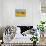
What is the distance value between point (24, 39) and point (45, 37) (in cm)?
73

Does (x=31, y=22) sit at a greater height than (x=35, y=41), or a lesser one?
greater

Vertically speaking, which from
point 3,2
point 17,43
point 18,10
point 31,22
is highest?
point 3,2

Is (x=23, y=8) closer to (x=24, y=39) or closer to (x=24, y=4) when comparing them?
(x=24, y=4)

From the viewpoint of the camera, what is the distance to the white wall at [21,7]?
474 centimetres

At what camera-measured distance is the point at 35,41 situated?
15.3ft

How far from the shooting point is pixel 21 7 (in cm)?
477

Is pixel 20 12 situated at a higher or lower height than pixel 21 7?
lower

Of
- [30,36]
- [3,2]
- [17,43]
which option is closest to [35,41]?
[30,36]

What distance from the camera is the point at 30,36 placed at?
467 cm

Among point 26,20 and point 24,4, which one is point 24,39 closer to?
point 26,20

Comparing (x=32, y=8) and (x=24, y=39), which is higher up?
(x=32, y=8)

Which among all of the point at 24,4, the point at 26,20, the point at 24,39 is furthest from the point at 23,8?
the point at 24,39

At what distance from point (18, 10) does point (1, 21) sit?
28.4 inches

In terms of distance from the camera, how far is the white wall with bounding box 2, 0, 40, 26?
4738mm
